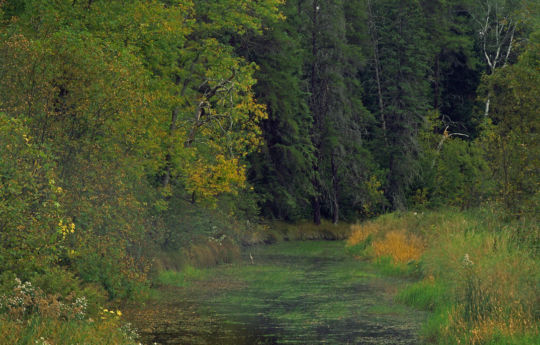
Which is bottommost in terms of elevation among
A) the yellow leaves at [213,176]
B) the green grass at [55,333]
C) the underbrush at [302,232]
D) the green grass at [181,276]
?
the underbrush at [302,232]

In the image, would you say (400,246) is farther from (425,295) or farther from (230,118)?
(425,295)

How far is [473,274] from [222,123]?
19.5 metres

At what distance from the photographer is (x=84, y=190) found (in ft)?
64.9

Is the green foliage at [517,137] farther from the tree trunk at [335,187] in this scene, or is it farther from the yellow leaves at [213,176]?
the tree trunk at [335,187]

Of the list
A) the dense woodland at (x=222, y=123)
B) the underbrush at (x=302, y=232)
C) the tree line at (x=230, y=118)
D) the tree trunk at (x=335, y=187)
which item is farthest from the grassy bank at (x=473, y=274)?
the tree trunk at (x=335, y=187)

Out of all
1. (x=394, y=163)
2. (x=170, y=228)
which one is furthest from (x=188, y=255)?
(x=394, y=163)

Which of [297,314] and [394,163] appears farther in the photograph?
[394,163]

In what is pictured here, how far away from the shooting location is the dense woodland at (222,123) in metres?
19.1

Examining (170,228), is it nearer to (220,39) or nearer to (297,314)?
(297,314)

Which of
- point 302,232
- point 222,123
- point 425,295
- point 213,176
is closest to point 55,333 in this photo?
point 425,295

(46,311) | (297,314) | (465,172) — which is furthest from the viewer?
(465,172)

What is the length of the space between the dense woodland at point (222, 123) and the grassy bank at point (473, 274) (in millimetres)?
1234

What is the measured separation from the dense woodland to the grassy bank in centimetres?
123

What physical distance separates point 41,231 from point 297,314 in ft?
27.2
